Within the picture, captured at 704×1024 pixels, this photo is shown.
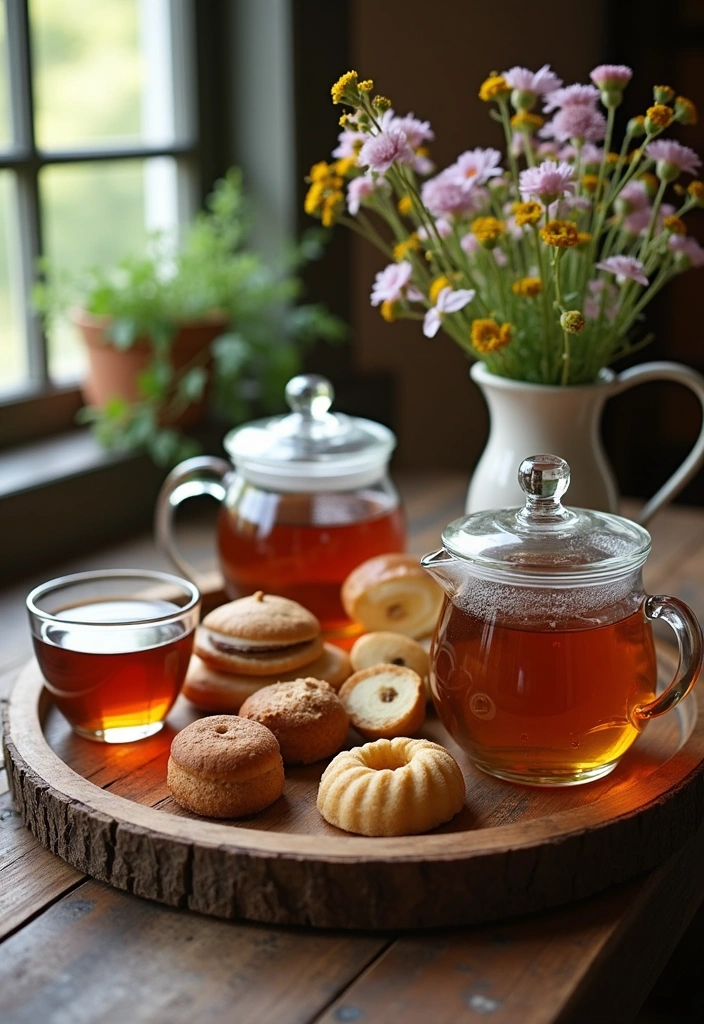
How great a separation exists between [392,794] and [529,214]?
1.51 feet

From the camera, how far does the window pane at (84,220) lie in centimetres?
186

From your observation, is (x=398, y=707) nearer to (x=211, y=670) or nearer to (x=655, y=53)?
(x=211, y=670)

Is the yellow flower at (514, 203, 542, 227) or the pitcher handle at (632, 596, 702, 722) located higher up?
the yellow flower at (514, 203, 542, 227)

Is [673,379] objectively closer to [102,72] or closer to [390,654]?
[390,654]

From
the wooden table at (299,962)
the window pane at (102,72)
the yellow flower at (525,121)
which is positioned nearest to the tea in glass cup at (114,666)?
the wooden table at (299,962)

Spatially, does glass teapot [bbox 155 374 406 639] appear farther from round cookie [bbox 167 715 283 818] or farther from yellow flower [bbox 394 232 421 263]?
round cookie [bbox 167 715 283 818]

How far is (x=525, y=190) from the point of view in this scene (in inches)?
37.6

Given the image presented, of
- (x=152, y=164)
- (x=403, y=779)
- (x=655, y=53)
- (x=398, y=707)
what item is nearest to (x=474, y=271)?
(x=398, y=707)

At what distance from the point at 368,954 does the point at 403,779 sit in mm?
135

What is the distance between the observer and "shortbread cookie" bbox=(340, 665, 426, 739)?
990 mm

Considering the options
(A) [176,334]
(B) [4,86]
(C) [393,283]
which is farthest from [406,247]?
(B) [4,86]

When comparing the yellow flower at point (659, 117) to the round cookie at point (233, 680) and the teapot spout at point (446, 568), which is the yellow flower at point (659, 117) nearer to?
the teapot spout at point (446, 568)

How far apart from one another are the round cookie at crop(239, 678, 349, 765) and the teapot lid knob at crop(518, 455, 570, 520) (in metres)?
0.21

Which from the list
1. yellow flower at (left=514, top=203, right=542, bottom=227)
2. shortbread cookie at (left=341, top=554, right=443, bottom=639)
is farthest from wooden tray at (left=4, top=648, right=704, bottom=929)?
yellow flower at (left=514, top=203, right=542, bottom=227)
